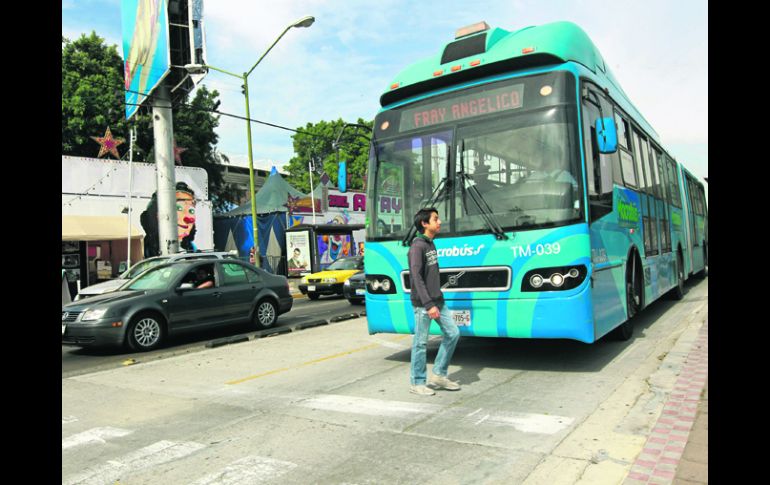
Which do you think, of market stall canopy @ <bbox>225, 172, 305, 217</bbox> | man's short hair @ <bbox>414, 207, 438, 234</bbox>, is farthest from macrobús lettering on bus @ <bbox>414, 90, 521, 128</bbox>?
market stall canopy @ <bbox>225, 172, 305, 217</bbox>

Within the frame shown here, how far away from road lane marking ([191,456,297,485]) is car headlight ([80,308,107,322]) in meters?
6.50

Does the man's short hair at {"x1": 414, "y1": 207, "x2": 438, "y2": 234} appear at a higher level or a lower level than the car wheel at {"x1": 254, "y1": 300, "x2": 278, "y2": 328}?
higher

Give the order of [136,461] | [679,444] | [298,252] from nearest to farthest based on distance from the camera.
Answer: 1. [679,444]
2. [136,461]
3. [298,252]

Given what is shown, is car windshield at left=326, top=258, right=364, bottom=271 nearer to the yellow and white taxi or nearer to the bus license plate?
the yellow and white taxi

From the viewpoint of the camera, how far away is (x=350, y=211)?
4000 centimetres

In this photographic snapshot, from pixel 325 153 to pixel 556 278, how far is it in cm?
6234

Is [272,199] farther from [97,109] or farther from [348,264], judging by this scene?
[348,264]

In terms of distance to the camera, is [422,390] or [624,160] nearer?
[422,390]

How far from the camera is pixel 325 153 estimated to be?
67.3 m

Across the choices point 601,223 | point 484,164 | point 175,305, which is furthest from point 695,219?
point 175,305

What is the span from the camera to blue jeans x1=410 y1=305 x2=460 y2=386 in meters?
6.21

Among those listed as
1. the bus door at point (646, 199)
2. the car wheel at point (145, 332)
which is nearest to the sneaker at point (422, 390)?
the bus door at point (646, 199)

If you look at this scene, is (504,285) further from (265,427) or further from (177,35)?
(177,35)

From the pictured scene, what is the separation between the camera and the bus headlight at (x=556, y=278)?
6.39m
